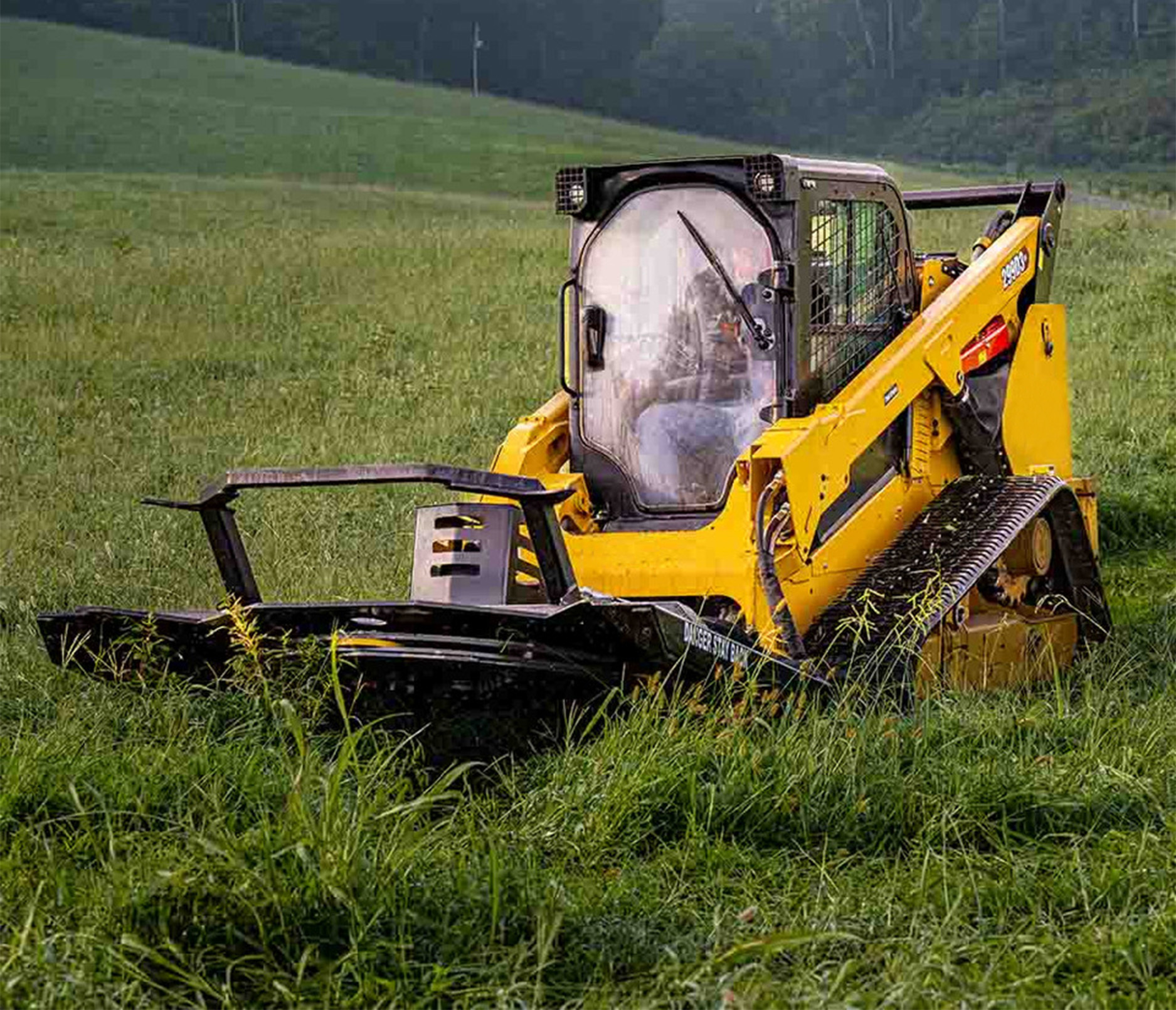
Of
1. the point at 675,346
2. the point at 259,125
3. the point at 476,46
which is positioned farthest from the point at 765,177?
the point at 476,46

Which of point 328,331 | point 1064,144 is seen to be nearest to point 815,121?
point 1064,144

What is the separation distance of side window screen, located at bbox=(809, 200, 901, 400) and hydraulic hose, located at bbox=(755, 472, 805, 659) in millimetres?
813

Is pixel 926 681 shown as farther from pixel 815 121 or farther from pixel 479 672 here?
pixel 815 121

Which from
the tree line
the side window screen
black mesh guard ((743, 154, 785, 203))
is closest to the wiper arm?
the side window screen

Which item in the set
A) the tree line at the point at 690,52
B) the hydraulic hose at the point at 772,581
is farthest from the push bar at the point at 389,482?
the tree line at the point at 690,52

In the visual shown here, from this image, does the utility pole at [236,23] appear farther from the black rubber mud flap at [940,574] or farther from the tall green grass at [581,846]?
the black rubber mud flap at [940,574]

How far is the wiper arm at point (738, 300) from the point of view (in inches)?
282

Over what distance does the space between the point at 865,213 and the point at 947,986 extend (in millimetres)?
4182

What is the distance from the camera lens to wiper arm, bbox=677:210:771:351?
282 inches

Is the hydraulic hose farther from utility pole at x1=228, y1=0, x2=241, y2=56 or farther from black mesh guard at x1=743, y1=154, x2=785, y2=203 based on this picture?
utility pole at x1=228, y1=0, x2=241, y2=56

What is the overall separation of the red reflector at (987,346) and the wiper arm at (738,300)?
4.04 ft

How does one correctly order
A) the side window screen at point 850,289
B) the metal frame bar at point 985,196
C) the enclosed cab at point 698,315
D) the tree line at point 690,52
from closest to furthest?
the enclosed cab at point 698,315 < the side window screen at point 850,289 < the metal frame bar at point 985,196 < the tree line at point 690,52

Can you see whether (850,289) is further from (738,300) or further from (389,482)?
(389,482)

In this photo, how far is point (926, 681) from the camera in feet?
23.3
